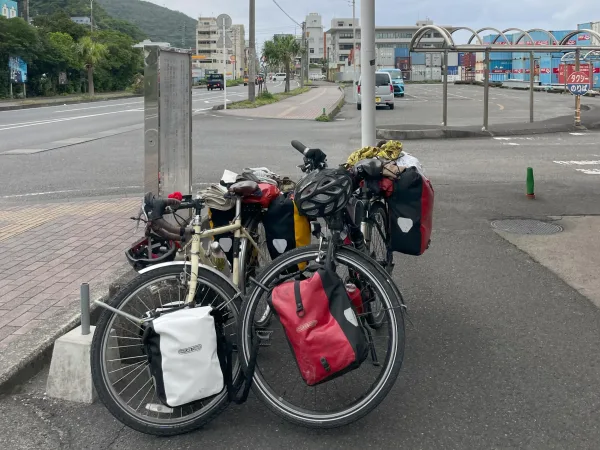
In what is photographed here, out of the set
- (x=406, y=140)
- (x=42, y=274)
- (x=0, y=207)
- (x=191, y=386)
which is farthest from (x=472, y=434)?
(x=406, y=140)

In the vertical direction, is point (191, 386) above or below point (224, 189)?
below

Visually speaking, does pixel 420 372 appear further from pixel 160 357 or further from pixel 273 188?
pixel 160 357

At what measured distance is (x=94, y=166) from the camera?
44.3 ft

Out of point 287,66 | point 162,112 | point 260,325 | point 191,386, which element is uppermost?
point 287,66

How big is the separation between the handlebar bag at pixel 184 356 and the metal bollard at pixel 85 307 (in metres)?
0.71

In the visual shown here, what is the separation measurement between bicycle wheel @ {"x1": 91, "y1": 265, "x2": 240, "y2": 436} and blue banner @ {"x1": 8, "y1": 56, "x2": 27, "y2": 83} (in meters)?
49.7

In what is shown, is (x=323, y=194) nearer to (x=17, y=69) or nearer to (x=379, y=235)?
(x=379, y=235)

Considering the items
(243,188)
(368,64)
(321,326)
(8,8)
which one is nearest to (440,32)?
(368,64)

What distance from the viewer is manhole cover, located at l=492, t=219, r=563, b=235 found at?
7.69m

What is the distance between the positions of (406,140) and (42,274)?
45.6 feet

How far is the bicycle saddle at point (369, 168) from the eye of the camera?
389 cm

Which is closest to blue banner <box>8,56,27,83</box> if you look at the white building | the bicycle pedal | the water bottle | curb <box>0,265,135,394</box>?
curb <box>0,265,135,394</box>

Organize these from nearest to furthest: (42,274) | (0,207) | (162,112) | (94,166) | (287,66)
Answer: (162,112), (42,274), (0,207), (94,166), (287,66)

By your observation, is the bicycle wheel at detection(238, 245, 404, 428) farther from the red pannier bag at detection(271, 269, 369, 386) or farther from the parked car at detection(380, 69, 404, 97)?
the parked car at detection(380, 69, 404, 97)
